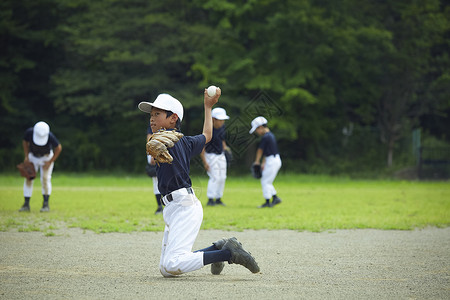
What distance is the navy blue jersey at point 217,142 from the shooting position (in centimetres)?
1470

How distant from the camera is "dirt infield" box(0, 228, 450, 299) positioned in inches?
→ 205

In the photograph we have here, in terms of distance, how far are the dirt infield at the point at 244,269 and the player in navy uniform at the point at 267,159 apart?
4.65 metres

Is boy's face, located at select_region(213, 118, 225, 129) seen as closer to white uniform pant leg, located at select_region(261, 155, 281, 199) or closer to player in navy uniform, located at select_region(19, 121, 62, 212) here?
white uniform pant leg, located at select_region(261, 155, 281, 199)

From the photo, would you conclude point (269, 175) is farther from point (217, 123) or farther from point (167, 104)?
point (167, 104)

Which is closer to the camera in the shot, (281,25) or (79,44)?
(281,25)

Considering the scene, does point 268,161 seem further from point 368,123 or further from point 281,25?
point 368,123

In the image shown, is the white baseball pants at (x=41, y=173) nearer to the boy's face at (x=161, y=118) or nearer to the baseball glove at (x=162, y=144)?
the boy's face at (x=161, y=118)

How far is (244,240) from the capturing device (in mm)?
8977

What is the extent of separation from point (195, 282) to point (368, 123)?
106ft

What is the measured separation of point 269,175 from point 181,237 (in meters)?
8.83

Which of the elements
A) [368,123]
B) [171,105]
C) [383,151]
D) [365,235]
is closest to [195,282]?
[171,105]

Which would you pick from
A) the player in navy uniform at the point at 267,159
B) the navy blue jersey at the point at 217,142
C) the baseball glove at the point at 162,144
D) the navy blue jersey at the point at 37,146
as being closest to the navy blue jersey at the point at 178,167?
the baseball glove at the point at 162,144

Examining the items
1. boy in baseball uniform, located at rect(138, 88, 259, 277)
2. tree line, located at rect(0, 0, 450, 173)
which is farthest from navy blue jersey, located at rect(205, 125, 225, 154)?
tree line, located at rect(0, 0, 450, 173)

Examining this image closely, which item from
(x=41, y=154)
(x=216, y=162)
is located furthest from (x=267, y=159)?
(x=41, y=154)
